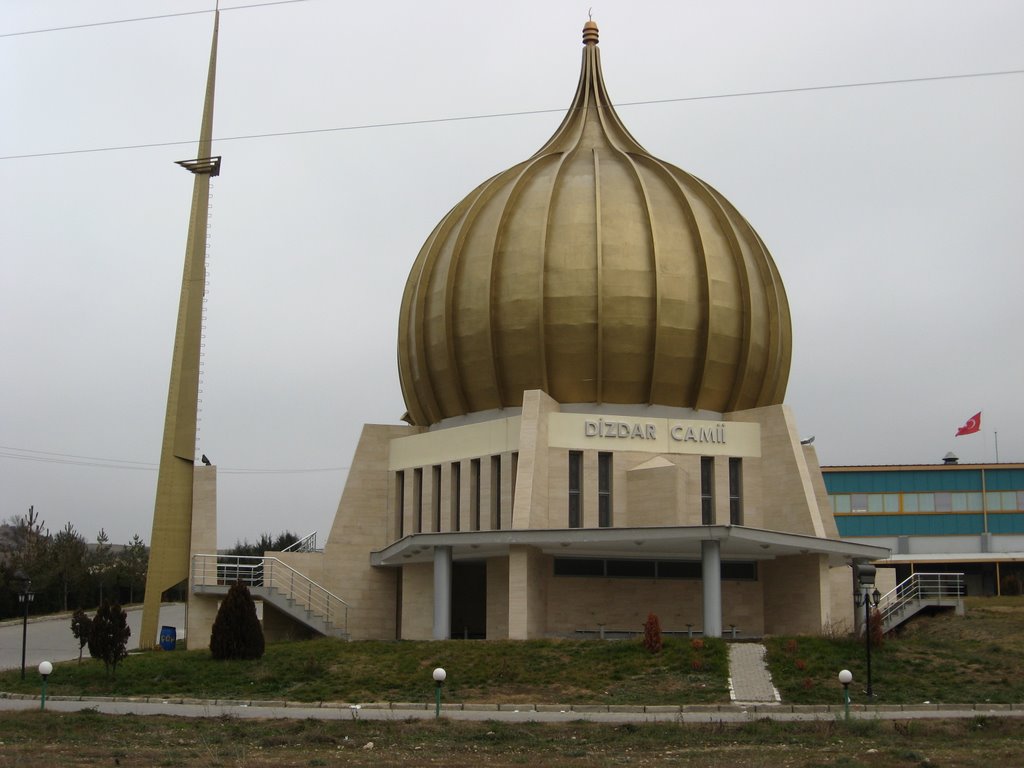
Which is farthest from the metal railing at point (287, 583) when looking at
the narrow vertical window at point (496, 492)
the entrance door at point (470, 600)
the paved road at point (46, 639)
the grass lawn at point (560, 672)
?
the grass lawn at point (560, 672)

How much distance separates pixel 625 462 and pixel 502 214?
8.90 m

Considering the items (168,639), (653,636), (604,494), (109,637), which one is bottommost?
(168,639)

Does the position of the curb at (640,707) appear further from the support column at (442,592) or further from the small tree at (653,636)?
the support column at (442,592)

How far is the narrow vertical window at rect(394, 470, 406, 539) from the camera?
45.0 m

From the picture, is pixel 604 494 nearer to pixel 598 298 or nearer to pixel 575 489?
pixel 575 489

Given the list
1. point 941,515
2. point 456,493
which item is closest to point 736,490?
point 456,493

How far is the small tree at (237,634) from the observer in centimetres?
3391

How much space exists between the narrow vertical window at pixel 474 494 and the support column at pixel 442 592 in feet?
11.6

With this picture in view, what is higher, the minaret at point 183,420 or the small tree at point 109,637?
the minaret at point 183,420

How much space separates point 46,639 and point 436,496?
69.9ft

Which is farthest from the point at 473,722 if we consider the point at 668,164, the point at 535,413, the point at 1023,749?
the point at 668,164

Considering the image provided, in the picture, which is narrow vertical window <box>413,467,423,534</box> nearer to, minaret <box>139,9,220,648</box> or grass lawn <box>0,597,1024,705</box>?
minaret <box>139,9,220,648</box>

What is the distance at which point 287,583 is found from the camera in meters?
43.8

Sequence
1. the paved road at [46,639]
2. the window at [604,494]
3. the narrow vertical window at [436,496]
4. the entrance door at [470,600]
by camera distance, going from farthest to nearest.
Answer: the paved road at [46,639], the entrance door at [470,600], the narrow vertical window at [436,496], the window at [604,494]
